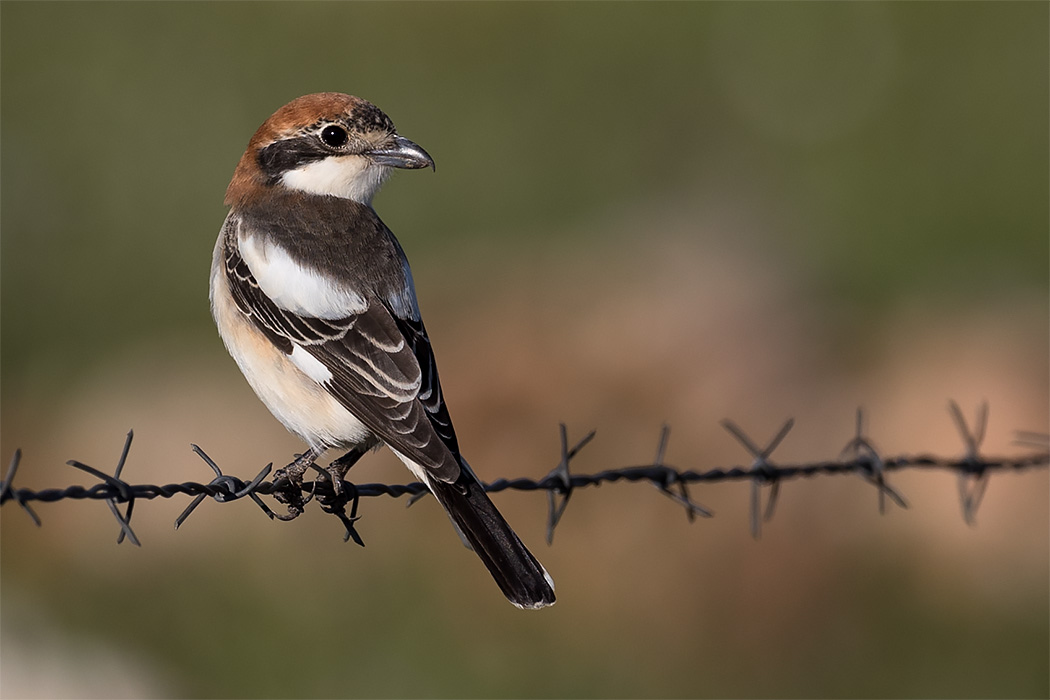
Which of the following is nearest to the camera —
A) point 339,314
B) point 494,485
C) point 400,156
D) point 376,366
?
point 494,485

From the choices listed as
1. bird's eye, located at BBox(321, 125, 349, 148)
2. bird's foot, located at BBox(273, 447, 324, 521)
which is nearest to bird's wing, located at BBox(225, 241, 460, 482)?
bird's foot, located at BBox(273, 447, 324, 521)

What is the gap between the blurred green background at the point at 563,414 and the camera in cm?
755

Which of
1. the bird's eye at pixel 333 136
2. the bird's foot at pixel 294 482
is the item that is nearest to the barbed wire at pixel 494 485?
the bird's foot at pixel 294 482

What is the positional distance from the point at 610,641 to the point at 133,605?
3051mm

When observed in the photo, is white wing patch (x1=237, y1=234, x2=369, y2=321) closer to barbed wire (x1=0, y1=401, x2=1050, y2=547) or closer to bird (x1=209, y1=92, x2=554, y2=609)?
bird (x1=209, y1=92, x2=554, y2=609)

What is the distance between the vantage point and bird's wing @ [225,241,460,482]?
4242 millimetres

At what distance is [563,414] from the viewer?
8336 mm

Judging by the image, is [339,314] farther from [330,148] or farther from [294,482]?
[330,148]

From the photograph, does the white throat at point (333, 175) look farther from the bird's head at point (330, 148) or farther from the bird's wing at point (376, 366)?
the bird's wing at point (376, 366)

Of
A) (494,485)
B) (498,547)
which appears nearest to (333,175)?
(494,485)

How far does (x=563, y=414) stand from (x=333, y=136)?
142 inches

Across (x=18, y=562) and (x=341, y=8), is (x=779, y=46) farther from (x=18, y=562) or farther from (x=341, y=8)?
(x=18, y=562)

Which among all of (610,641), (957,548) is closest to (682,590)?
(610,641)

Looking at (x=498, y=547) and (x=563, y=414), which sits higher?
(x=498, y=547)
